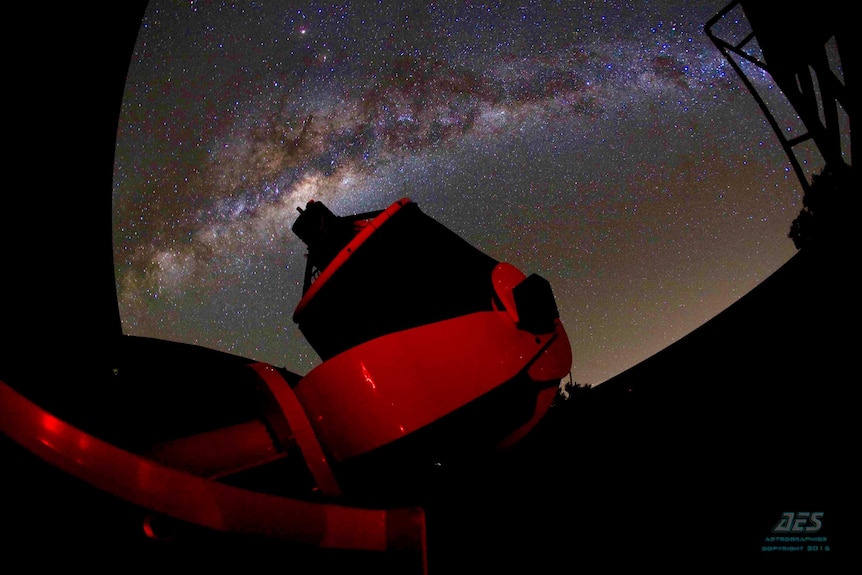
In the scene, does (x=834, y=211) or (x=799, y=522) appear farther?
(x=834, y=211)

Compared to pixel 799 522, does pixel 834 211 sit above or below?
above

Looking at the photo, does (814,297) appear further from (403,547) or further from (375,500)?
(375,500)

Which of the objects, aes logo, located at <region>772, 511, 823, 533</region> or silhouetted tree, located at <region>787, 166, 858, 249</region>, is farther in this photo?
silhouetted tree, located at <region>787, 166, 858, 249</region>

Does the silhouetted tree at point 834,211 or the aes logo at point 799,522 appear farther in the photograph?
the silhouetted tree at point 834,211

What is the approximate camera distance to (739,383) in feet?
5.32

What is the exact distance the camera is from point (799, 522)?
1.38 m

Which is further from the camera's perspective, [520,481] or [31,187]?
[520,481]

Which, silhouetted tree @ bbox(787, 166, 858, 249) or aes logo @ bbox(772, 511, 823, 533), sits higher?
silhouetted tree @ bbox(787, 166, 858, 249)

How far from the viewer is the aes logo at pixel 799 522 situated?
136 cm

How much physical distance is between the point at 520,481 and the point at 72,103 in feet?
6.80

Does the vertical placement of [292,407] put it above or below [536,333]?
below

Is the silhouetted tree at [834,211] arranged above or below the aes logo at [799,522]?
above

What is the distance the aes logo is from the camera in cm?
136

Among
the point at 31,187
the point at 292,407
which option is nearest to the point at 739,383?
the point at 292,407
